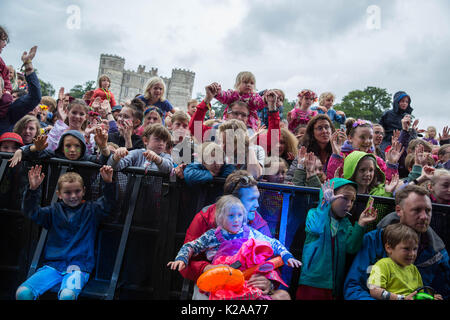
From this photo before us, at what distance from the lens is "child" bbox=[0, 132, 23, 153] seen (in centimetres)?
395

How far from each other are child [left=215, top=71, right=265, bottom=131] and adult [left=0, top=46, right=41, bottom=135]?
2.41m

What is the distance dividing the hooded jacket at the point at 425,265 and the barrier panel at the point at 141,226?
20 cm

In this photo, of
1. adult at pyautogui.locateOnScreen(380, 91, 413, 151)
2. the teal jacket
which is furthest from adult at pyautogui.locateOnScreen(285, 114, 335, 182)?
adult at pyautogui.locateOnScreen(380, 91, 413, 151)

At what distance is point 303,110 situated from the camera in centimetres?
603

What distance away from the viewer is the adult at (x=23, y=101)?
4.15 m

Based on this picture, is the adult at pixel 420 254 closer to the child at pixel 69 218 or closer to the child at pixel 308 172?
the child at pixel 308 172

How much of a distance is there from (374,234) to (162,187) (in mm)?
1919

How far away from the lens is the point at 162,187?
3062 mm

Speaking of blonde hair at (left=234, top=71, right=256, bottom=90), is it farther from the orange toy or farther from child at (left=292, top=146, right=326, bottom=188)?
the orange toy

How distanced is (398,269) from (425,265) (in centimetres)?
28

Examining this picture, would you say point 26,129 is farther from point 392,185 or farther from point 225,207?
point 392,185
